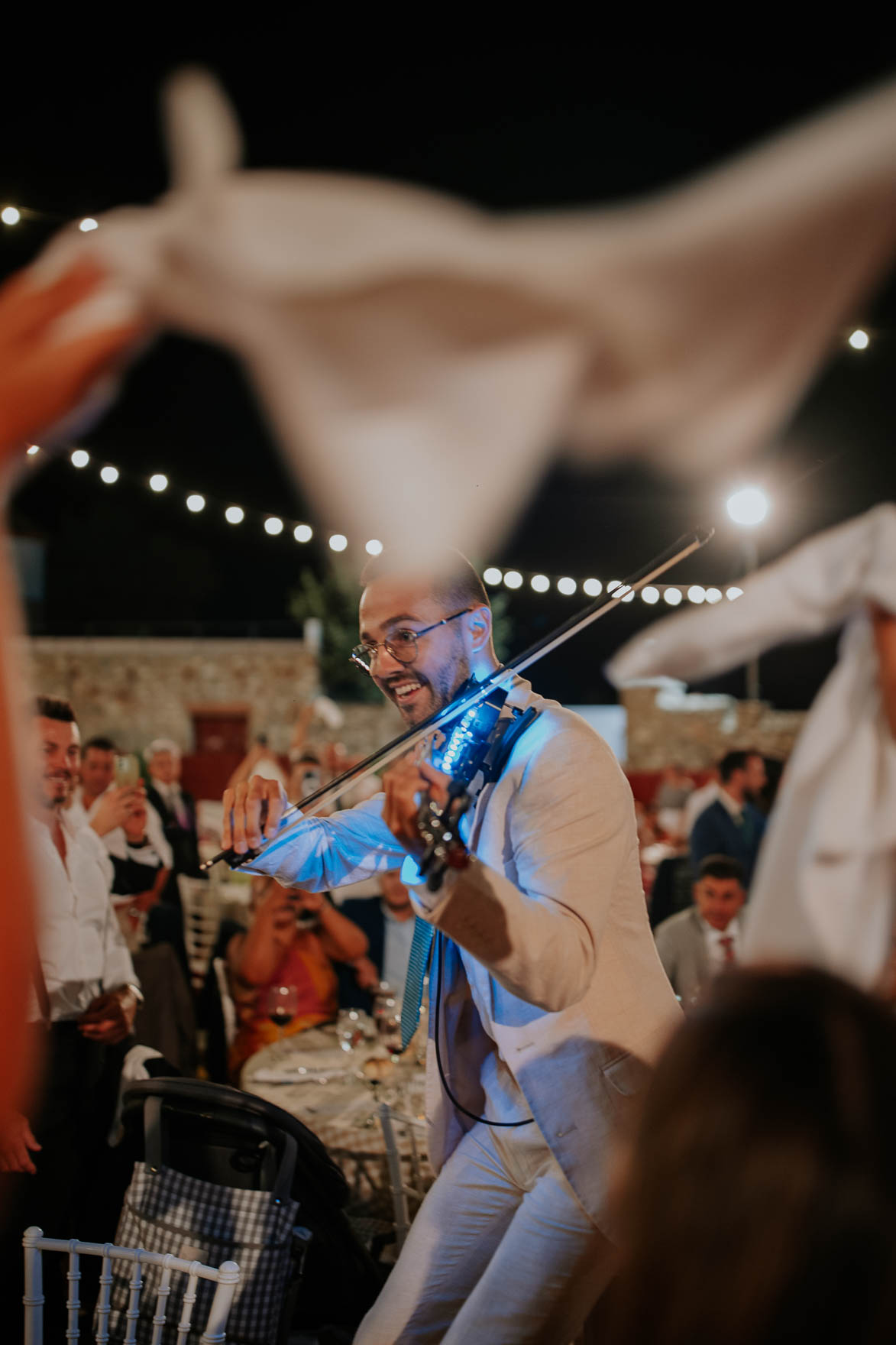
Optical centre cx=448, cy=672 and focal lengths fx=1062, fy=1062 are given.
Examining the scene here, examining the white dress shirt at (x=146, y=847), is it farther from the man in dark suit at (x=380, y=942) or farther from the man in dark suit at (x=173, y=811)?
the man in dark suit at (x=380, y=942)

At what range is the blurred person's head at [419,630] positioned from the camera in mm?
2342

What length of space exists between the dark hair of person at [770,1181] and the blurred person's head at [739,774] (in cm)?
583

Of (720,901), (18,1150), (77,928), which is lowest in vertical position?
(18,1150)

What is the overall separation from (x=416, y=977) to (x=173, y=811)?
419 centimetres

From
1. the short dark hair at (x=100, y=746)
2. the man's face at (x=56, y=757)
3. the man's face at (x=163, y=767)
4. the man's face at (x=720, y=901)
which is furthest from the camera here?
the man's face at (x=163, y=767)

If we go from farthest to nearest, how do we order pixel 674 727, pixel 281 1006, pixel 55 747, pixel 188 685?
1. pixel 188 685
2. pixel 674 727
3. pixel 281 1006
4. pixel 55 747

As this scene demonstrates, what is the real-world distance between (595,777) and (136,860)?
365 cm

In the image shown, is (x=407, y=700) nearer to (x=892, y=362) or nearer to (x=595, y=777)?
(x=595, y=777)

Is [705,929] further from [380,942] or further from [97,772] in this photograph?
[97,772]

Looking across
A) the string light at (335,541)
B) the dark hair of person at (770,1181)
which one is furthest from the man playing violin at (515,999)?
the string light at (335,541)

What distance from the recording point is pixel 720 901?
16.2 ft

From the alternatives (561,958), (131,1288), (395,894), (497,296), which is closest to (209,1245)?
(131,1288)

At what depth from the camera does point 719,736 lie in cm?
2312

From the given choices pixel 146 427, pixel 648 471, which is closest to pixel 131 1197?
pixel 648 471
